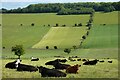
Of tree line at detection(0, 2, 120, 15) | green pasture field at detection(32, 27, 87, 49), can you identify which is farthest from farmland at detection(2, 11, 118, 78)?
tree line at detection(0, 2, 120, 15)

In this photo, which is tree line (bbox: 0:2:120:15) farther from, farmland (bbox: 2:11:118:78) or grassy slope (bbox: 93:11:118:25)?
grassy slope (bbox: 93:11:118:25)

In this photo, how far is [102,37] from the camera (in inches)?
3915

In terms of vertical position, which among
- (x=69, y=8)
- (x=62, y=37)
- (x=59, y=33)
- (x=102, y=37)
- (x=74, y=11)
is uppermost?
(x=69, y=8)

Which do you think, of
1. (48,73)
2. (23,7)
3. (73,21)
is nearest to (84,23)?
(73,21)

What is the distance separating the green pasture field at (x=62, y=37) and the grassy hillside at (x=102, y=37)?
3.45m

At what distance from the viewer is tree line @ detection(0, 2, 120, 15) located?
15075 centimetres

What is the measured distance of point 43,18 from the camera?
14588cm

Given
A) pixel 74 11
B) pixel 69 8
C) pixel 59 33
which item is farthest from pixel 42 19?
pixel 59 33

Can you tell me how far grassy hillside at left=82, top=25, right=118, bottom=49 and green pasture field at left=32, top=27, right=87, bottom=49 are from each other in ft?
11.3

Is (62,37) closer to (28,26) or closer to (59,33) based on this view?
(59,33)

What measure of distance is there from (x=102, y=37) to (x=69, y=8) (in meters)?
67.7

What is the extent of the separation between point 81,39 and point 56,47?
512 inches

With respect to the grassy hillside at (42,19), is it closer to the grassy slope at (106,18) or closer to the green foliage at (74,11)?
the green foliage at (74,11)

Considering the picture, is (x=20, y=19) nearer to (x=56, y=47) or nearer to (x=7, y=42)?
(x=7, y=42)
